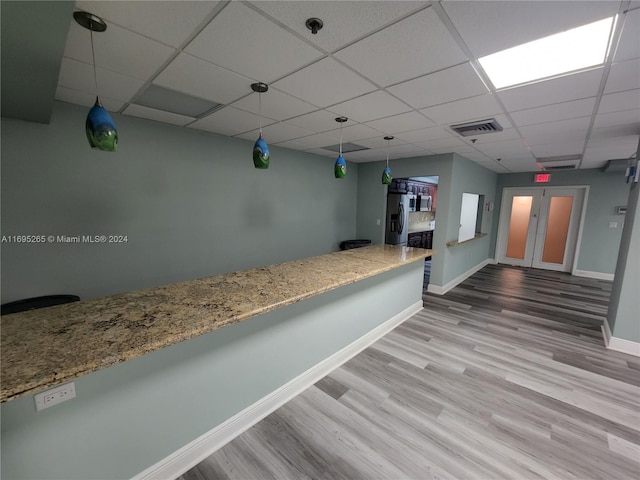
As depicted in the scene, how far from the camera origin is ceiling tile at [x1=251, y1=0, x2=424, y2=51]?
1256 millimetres

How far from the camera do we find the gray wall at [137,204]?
2.43m

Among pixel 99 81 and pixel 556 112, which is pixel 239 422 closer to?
pixel 99 81

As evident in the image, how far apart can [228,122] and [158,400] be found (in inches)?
110

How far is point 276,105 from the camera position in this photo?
2516 millimetres

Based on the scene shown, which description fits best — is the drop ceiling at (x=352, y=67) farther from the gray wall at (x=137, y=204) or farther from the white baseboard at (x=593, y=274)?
the white baseboard at (x=593, y=274)

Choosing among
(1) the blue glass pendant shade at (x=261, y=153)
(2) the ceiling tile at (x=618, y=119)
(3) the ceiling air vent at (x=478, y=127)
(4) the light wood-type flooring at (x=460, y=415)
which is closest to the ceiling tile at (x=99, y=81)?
(1) the blue glass pendant shade at (x=261, y=153)

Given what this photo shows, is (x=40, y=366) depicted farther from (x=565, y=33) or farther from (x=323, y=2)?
(x=565, y=33)

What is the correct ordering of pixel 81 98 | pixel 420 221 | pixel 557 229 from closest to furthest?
pixel 81 98 → pixel 557 229 → pixel 420 221

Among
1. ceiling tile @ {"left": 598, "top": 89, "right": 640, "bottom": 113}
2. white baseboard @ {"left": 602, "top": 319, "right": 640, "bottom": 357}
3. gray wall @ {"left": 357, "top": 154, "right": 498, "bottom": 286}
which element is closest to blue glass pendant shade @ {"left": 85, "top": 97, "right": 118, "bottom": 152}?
ceiling tile @ {"left": 598, "top": 89, "right": 640, "bottom": 113}

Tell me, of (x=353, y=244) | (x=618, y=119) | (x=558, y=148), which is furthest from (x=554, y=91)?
(x=353, y=244)

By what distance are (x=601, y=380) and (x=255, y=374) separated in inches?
131

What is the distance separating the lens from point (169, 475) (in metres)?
1.57

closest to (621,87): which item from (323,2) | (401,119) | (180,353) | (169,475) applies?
(401,119)

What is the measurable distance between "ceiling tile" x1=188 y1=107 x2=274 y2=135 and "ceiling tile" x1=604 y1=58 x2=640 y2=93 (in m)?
2.88
